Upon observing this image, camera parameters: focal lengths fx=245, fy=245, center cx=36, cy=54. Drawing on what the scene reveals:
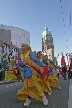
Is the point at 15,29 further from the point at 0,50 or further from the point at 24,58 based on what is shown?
the point at 24,58

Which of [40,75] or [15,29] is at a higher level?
[15,29]

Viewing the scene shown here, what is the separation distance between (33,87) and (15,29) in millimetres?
77232

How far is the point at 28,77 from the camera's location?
6.39m

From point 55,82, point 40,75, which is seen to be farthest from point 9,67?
point 40,75

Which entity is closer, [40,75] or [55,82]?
[40,75]

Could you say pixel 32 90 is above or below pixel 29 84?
below

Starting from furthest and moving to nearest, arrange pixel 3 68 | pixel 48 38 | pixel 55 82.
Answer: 1. pixel 48 38
2. pixel 3 68
3. pixel 55 82

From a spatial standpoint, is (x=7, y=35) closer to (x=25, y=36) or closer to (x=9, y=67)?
(x=25, y=36)

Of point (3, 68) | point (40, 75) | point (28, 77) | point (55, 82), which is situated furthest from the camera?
point (3, 68)

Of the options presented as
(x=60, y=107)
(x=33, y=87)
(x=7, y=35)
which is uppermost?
(x=7, y=35)

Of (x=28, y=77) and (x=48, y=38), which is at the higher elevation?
(x=48, y=38)

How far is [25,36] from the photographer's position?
92.4 metres

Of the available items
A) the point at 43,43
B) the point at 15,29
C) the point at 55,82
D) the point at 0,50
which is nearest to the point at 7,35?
the point at 15,29

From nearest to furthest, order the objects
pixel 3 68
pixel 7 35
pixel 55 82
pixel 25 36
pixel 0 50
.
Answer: pixel 55 82
pixel 3 68
pixel 0 50
pixel 7 35
pixel 25 36
